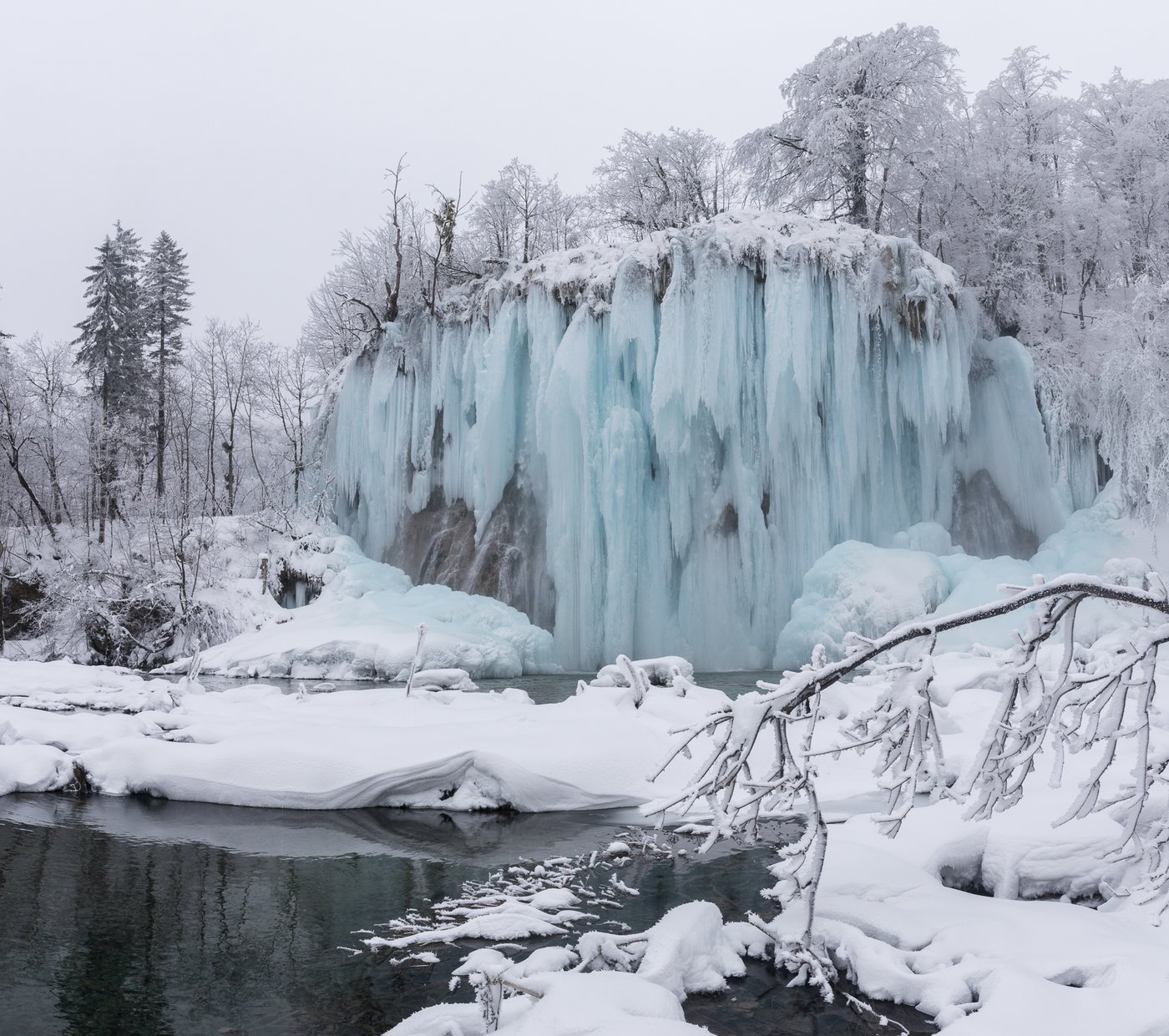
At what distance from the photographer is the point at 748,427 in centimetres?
1880

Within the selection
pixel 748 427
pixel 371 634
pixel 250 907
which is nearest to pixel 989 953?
pixel 250 907

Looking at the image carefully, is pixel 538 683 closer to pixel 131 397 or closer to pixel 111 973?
pixel 111 973

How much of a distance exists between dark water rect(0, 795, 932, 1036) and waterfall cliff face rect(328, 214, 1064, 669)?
1173 cm

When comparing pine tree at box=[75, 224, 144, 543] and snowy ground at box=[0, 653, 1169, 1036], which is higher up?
pine tree at box=[75, 224, 144, 543]

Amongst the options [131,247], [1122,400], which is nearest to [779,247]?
[1122,400]

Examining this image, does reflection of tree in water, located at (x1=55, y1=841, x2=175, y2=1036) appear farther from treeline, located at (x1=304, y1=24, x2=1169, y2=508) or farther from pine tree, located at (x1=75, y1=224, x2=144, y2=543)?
pine tree, located at (x1=75, y1=224, x2=144, y2=543)

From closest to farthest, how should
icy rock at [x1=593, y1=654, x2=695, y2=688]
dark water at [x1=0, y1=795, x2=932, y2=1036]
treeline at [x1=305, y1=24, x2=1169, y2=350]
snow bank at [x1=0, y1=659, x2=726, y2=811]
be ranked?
dark water at [x1=0, y1=795, x2=932, y2=1036], snow bank at [x1=0, y1=659, x2=726, y2=811], icy rock at [x1=593, y1=654, x2=695, y2=688], treeline at [x1=305, y1=24, x2=1169, y2=350]

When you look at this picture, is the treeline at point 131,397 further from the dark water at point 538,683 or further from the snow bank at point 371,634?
the dark water at point 538,683

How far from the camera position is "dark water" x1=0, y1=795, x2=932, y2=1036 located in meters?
3.71

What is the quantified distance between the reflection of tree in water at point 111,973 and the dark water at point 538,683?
9.29 meters

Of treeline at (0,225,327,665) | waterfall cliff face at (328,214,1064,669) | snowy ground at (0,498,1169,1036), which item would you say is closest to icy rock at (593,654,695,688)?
snowy ground at (0,498,1169,1036)

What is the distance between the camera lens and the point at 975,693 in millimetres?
9625

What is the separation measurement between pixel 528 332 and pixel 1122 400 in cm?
1348

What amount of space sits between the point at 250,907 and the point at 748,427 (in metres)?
15.5
